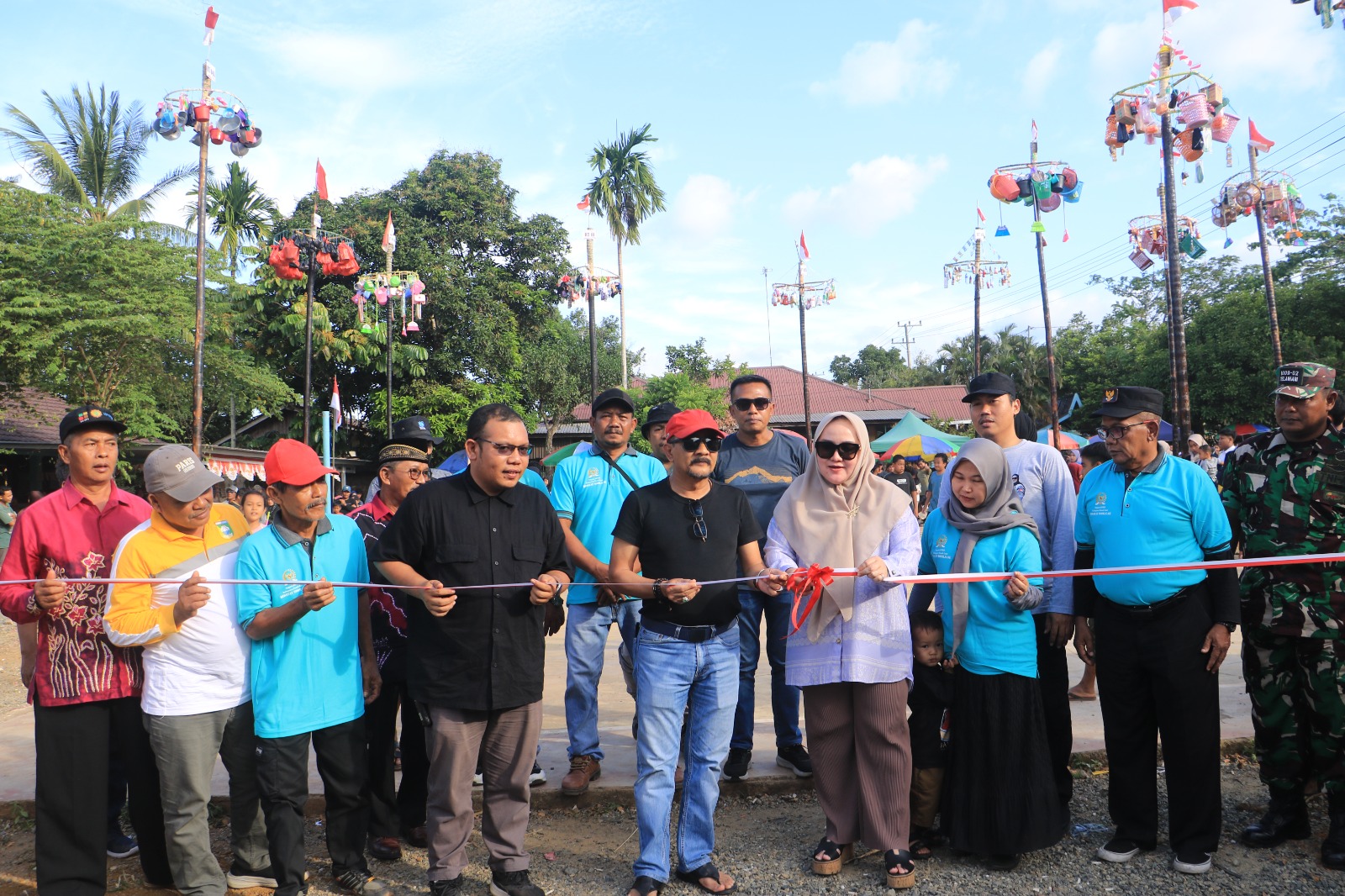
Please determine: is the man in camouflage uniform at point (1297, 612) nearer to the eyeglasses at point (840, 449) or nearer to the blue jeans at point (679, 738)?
the eyeglasses at point (840, 449)

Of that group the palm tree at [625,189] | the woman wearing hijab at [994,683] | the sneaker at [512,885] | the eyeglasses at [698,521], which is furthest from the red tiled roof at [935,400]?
the sneaker at [512,885]

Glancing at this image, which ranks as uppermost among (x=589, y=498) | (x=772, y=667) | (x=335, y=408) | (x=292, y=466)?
(x=335, y=408)

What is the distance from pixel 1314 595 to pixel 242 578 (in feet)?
14.8

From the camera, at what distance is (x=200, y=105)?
14703 millimetres

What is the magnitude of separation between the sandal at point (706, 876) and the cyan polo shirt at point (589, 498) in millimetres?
1580

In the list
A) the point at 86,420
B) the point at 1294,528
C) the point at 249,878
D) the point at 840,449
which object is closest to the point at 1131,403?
the point at 1294,528

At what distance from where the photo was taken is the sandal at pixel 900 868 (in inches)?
144

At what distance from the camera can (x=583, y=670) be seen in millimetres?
4840

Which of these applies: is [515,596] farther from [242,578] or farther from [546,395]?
[546,395]

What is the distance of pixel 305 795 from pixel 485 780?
0.71 meters

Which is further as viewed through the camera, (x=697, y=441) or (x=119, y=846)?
(x=119, y=846)

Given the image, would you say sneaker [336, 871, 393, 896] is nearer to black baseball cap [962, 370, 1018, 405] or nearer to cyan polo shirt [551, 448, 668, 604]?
cyan polo shirt [551, 448, 668, 604]

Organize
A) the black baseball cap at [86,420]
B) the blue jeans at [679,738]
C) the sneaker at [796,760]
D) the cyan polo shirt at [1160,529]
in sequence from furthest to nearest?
the sneaker at [796,760], the black baseball cap at [86,420], the cyan polo shirt at [1160,529], the blue jeans at [679,738]

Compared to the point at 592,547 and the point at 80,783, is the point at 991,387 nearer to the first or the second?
the point at 592,547
